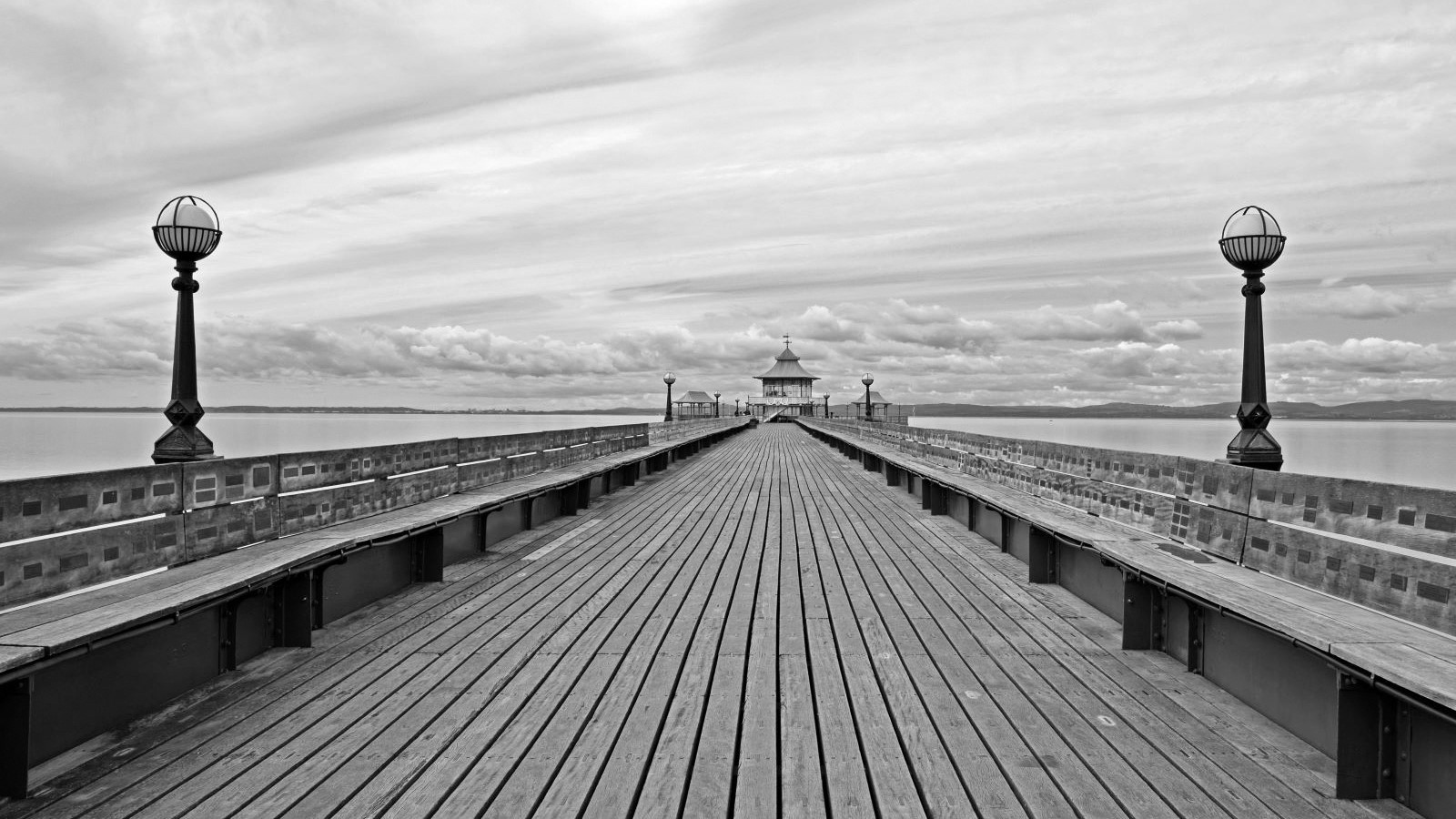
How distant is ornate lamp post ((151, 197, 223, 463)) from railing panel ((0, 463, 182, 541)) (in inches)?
98.6

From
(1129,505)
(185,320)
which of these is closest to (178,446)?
(185,320)

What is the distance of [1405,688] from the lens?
255 centimetres

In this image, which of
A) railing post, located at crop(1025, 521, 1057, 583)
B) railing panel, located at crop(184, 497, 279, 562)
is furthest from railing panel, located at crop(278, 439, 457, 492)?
railing post, located at crop(1025, 521, 1057, 583)

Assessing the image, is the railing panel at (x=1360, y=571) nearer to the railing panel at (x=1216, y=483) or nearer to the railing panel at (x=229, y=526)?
the railing panel at (x=1216, y=483)

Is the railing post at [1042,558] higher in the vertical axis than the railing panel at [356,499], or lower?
lower

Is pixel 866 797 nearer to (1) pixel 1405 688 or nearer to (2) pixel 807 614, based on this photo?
(1) pixel 1405 688

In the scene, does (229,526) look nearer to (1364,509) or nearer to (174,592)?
(174,592)

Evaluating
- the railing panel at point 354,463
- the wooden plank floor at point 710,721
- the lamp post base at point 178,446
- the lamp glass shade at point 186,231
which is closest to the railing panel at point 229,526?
the railing panel at point 354,463

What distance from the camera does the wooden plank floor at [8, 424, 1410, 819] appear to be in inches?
113

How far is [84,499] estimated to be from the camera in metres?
3.75

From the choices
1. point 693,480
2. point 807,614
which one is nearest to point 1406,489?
point 807,614

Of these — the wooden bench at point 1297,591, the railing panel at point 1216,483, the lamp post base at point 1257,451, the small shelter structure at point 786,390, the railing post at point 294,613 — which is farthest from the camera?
the small shelter structure at point 786,390

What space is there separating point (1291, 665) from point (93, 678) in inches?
187

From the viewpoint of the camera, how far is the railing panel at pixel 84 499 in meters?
3.40
